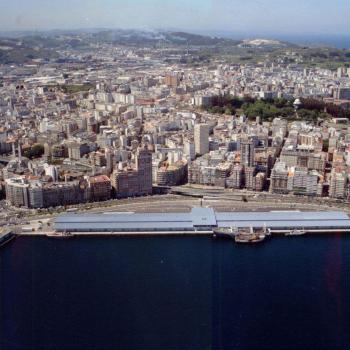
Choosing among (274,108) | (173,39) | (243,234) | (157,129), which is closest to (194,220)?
(243,234)

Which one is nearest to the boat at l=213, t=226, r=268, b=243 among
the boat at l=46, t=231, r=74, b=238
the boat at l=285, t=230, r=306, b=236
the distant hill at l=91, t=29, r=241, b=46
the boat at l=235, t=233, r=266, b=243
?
the boat at l=235, t=233, r=266, b=243

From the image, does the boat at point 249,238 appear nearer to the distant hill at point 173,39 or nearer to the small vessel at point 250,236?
the small vessel at point 250,236

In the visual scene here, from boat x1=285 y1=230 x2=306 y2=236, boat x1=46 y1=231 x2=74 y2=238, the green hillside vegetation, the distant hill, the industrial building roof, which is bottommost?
boat x1=46 y1=231 x2=74 y2=238

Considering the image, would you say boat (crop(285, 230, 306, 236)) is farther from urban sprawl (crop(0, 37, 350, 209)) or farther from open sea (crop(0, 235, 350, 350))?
urban sprawl (crop(0, 37, 350, 209))

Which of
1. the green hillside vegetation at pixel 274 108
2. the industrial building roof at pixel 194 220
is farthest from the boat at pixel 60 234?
the green hillside vegetation at pixel 274 108

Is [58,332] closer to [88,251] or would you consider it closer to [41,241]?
[88,251]

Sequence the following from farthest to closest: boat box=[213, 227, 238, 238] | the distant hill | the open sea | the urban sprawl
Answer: the distant hill → the urban sprawl → boat box=[213, 227, 238, 238] → the open sea

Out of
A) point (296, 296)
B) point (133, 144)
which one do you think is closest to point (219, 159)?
point (133, 144)

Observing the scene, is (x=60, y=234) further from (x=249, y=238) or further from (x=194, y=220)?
(x=249, y=238)
